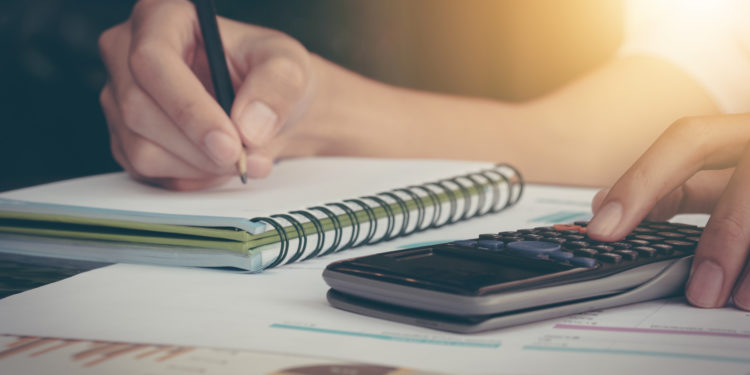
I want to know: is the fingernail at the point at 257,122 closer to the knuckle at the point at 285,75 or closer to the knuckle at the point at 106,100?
the knuckle at the point at 285,75

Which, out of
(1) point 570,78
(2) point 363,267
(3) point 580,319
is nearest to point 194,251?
(2) point 363,267

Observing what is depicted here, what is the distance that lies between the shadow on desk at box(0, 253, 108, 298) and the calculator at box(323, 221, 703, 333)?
198 millimetres

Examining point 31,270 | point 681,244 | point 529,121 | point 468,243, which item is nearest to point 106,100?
point 31,270

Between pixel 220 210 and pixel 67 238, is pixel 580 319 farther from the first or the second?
pixel 67 238

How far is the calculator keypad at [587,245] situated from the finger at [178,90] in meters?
0.27

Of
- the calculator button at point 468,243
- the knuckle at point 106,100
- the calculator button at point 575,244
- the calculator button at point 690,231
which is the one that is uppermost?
the knuckle at point 106,100

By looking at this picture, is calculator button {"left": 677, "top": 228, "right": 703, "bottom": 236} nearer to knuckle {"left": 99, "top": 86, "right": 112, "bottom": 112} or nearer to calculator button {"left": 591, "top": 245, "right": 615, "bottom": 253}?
calculator button {"left": 591, "top": 245, "right": 615, "bottom": 253}

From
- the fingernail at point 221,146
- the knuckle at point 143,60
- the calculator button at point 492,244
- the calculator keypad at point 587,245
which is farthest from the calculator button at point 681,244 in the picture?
the knuckle at point 143,60

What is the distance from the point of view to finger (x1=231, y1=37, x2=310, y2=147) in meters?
0.68

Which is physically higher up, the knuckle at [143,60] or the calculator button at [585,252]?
the knuckle at [143,60]

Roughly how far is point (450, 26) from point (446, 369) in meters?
1.56

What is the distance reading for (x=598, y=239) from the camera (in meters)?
0.46

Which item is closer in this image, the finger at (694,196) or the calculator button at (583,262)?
the calculator button at (583,262)

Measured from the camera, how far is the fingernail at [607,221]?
464 mm
